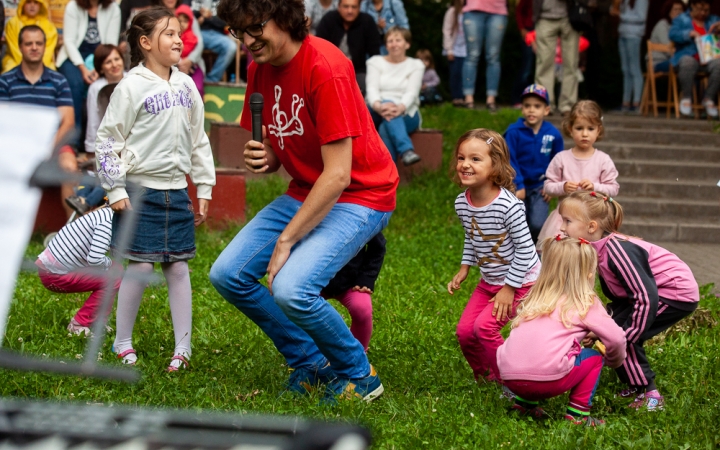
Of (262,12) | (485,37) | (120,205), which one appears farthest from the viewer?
(485,37)

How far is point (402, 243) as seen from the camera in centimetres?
810

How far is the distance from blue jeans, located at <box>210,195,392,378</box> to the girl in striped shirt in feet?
1.73

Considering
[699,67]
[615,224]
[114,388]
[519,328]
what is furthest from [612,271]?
[699,67]

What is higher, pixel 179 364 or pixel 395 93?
pixel 395 93

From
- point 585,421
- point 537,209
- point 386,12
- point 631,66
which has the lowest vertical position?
point 585,421

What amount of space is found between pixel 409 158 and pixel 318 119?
18.8 feet

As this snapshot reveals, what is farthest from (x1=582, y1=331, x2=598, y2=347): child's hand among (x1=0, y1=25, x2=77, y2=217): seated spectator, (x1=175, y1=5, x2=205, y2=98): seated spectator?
(x1=175, y1=5, x2=205, y2=98): seated spectator

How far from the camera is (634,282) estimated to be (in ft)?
13.8

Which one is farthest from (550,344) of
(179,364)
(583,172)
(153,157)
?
(583,172)

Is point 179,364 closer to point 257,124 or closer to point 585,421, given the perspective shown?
point 257,124

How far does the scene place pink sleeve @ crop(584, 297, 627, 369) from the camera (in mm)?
3988

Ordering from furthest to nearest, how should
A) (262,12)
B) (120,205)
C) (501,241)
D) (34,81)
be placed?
(34,81)
(120,205)
(501,241)
(262,12)

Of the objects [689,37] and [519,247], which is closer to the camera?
[519,247]


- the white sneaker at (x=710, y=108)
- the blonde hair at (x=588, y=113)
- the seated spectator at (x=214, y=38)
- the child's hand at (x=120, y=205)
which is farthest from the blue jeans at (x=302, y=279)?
the white sneaker at (x=710, y=108)
